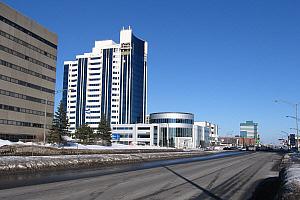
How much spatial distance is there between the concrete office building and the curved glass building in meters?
71.5

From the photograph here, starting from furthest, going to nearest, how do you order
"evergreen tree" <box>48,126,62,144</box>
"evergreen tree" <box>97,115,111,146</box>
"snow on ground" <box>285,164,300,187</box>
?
Answer: "evergreen tree" <box>97,115,111,146</box> → "evergreen tree" <box>48,126,62,144</box> → "snow on ground" <box>285,164,300,187</box>

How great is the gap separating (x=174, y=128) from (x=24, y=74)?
88.5 meters

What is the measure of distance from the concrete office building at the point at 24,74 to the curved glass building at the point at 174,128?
71514 mm

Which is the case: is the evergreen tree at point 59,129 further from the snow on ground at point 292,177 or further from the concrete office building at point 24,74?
the snow on ground at point 292,177

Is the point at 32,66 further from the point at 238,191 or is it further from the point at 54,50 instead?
the point at 238,191

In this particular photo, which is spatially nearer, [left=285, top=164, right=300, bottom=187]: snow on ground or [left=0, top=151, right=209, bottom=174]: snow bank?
[left=285, top=164, right=300, bottom=187]: snow on ground

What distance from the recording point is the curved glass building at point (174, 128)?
582ft

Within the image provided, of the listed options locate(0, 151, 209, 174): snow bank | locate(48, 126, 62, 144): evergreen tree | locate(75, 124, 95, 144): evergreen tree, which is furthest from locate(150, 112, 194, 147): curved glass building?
locate(0, 151, 209, 174): snow bank

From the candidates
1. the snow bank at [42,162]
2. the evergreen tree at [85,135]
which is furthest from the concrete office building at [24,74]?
the snow bank at [42,162]

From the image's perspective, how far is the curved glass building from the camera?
17738cm

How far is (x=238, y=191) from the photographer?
17516 mm

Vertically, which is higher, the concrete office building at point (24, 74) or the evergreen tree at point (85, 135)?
the concrete office building at point (24, 74)

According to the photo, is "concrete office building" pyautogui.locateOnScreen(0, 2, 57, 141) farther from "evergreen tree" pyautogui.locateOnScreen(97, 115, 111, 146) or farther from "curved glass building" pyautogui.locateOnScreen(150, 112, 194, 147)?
"curved glass building" pyautogui.locateOnScreen(150, 112, 194, 147)

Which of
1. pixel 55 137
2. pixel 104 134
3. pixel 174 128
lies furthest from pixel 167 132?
pixel 55 137
